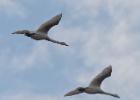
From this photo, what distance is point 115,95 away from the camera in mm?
81812

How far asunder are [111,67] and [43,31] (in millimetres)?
6862

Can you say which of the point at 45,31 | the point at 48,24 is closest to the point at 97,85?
the point at 45,31

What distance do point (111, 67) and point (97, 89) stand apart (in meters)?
2.32

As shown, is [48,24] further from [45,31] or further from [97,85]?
[97,85]

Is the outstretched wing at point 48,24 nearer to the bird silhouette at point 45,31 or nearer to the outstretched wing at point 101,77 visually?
the bird silhouette at point 45,31

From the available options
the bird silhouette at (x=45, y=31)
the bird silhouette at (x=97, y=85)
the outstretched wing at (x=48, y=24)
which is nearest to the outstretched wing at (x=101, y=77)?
the bird silhouette at (x=97, y=85)

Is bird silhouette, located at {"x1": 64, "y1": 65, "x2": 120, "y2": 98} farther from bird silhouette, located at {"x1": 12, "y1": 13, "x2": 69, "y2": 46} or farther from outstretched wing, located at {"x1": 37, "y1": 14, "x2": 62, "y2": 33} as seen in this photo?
outstretched wing, located at {"x1": 37, "y1": 14, "x2": 62, "y2": 33}

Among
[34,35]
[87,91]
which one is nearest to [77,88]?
[87,91]

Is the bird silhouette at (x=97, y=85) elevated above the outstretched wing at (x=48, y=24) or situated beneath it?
situated beneath

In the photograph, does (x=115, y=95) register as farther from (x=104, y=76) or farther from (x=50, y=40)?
(x=50, y=40)

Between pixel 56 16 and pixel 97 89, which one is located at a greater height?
pixel 56 16

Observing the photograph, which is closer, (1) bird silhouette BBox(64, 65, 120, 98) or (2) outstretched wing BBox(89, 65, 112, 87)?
(1) bird silhouette BBox(64, 65, 120, 98)

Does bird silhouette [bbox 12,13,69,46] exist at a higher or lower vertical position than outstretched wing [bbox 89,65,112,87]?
higher

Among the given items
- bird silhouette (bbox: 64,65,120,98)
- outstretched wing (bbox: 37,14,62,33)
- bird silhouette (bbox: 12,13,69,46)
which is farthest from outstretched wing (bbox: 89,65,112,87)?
outstretched wing (bbox: 37,14,62,33)
